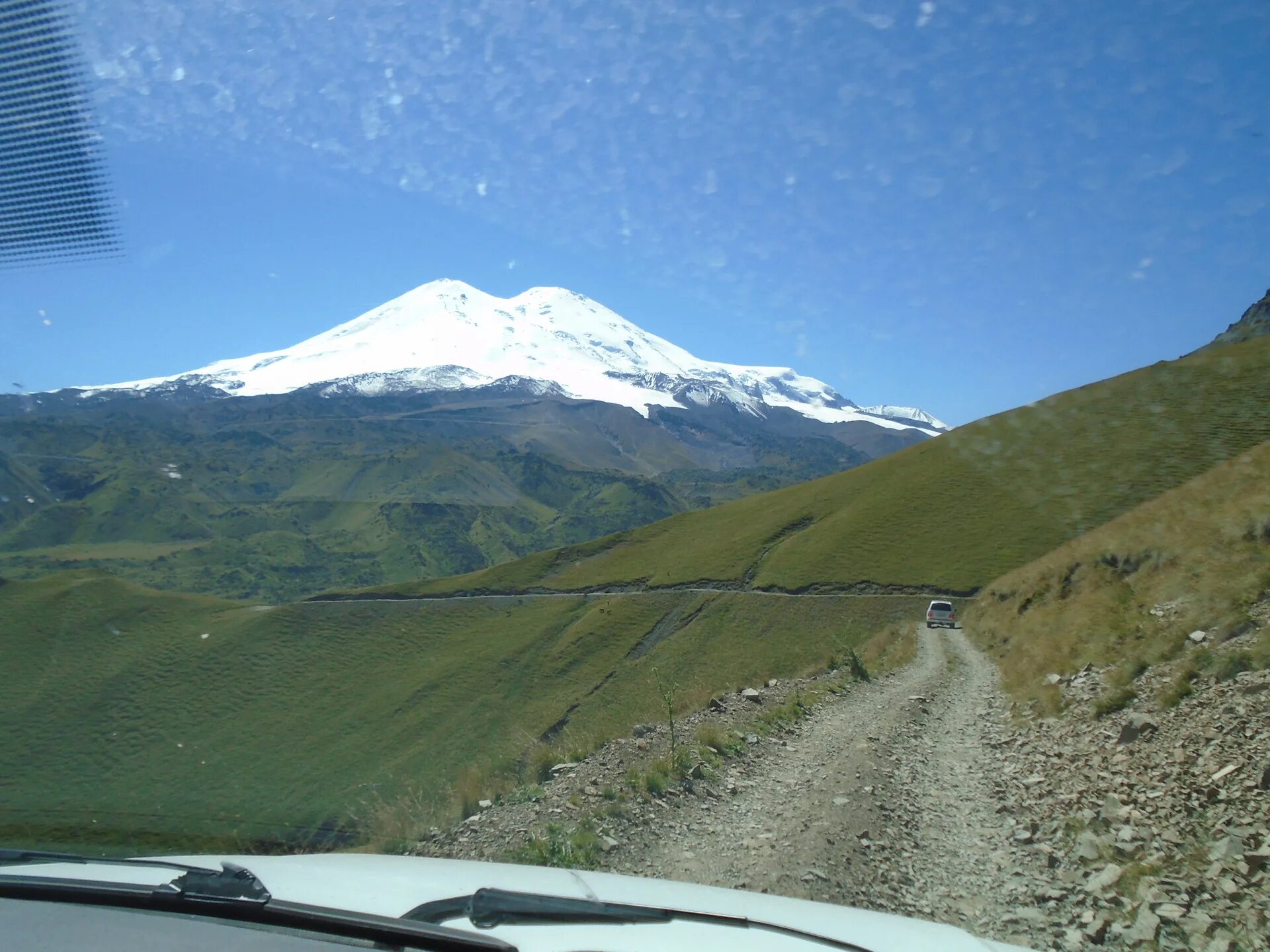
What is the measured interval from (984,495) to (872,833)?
76478mm

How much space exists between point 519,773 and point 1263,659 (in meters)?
9.36

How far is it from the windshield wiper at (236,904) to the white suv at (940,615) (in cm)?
4393

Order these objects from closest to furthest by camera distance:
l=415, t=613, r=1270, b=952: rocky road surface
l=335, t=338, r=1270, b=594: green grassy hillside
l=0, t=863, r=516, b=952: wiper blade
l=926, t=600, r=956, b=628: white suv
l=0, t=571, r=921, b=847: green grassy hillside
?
l=0, t=863, r=516, b=952: wiper blade
l=415, t=613, r=1270, b=952: rocky road surface
l=926, t=600, r=956, b=628: white suv
l=0, t=571, r=921, b=847: green grassy hillside
l=335, t=338, r=1270, b=594: green grassy hillside

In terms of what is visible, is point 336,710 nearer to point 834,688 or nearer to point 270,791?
point 270,791

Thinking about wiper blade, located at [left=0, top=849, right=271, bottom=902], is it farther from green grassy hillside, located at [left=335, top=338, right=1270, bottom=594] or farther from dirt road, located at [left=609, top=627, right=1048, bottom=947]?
green grassy hillside, located at [left=335, top=338, right=1270, bottom=594]

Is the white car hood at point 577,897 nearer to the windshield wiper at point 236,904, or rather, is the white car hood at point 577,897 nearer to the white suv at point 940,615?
the windshield wiper at point 236,904

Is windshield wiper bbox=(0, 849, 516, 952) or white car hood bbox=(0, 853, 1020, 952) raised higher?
windshield wiper bbox=(0, 849, 516, 952)

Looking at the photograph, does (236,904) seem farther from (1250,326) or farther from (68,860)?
(1250,326)

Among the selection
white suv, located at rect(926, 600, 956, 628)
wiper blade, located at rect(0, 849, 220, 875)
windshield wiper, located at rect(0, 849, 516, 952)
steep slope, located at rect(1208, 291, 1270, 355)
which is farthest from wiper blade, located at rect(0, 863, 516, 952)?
steep slope, located at rect(1208, 291, 1270, 355)

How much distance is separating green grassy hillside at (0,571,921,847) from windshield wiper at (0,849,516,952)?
100ft

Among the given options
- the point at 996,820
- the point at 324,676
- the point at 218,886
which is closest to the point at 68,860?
the point at 218,886

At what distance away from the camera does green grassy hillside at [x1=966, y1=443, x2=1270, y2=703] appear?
1015cm

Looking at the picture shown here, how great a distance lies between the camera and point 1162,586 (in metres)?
13.3

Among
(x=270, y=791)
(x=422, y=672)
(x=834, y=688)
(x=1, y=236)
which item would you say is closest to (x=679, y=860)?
(x=834, y=688)
